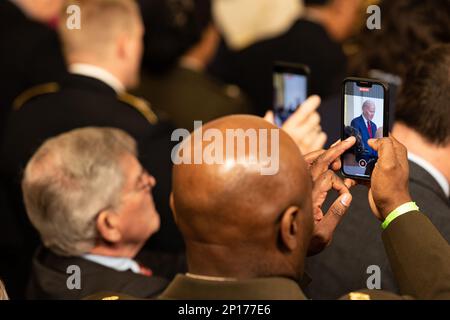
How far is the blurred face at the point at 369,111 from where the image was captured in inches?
87.0

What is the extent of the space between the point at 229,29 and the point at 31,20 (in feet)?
6.55

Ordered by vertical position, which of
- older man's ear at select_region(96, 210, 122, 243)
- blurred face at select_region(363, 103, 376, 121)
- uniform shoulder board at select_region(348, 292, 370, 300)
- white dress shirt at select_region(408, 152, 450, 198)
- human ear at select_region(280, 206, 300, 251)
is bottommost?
older man's ear at select_region(96, 210, 122, 243)

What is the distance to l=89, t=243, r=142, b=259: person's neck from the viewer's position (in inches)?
110

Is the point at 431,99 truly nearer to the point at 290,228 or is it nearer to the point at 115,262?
the point at 290,228

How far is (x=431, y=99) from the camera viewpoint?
254 centimetres

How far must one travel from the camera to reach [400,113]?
2605mm

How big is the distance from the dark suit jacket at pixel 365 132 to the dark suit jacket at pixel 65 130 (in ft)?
4.11

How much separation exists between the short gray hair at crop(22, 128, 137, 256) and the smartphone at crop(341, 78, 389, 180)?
77 centimetres

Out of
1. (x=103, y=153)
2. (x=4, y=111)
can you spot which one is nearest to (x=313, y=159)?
(x=103, y=153)

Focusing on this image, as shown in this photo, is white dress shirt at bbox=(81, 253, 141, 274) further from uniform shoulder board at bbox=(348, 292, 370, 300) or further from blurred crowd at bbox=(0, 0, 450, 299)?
uniform shoulder board at bbox=(348, 292, 370, 300)

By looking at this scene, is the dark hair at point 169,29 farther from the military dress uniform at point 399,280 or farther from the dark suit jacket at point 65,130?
the military dress uniform at point 399,280

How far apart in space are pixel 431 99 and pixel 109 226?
2.90ft

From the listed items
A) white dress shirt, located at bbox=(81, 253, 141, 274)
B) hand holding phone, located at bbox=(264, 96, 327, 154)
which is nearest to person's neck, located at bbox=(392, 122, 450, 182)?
hand holding phone, located at bbox=(264, 96, 327, 154)

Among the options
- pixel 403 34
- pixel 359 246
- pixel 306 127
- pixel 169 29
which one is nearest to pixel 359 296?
pixel 359 246
